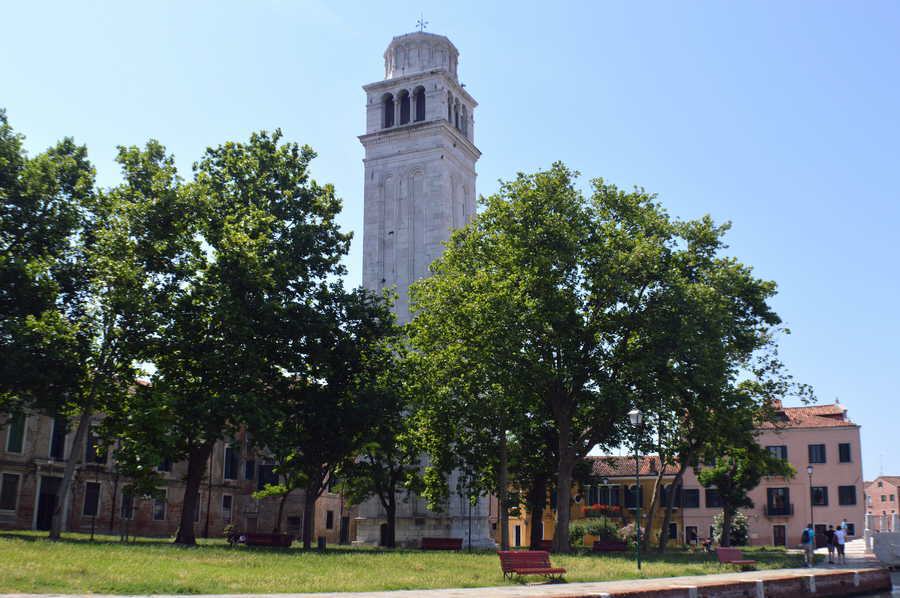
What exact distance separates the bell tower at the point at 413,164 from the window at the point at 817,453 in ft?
115

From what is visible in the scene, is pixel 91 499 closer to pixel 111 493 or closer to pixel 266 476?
pixel 111 493

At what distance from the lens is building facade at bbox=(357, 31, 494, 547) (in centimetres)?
5375

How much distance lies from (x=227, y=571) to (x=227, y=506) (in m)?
44.8

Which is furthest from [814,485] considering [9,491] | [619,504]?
[9,491]

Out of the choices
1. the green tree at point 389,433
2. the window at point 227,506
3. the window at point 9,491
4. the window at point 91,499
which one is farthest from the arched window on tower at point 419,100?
the window at point 9,491

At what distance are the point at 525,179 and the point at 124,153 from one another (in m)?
16.8

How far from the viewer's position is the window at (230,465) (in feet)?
199

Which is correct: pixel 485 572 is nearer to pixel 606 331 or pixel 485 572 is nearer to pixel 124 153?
pixel 606 331

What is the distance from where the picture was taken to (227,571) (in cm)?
1839

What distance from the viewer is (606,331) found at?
36.3m

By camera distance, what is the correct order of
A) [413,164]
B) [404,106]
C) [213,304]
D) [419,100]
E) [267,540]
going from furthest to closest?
1. [404,106]
2. [419,100]
3. [413,164]
4. [267,540]
5. [213,304]

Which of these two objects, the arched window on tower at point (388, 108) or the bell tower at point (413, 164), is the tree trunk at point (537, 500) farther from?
the arched window on tower at point (388, 108)

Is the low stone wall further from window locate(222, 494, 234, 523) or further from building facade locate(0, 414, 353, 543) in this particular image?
window locate(222, 494, 234, 523)

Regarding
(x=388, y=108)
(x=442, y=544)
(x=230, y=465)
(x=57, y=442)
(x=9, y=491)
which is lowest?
(x=442, y=544)
